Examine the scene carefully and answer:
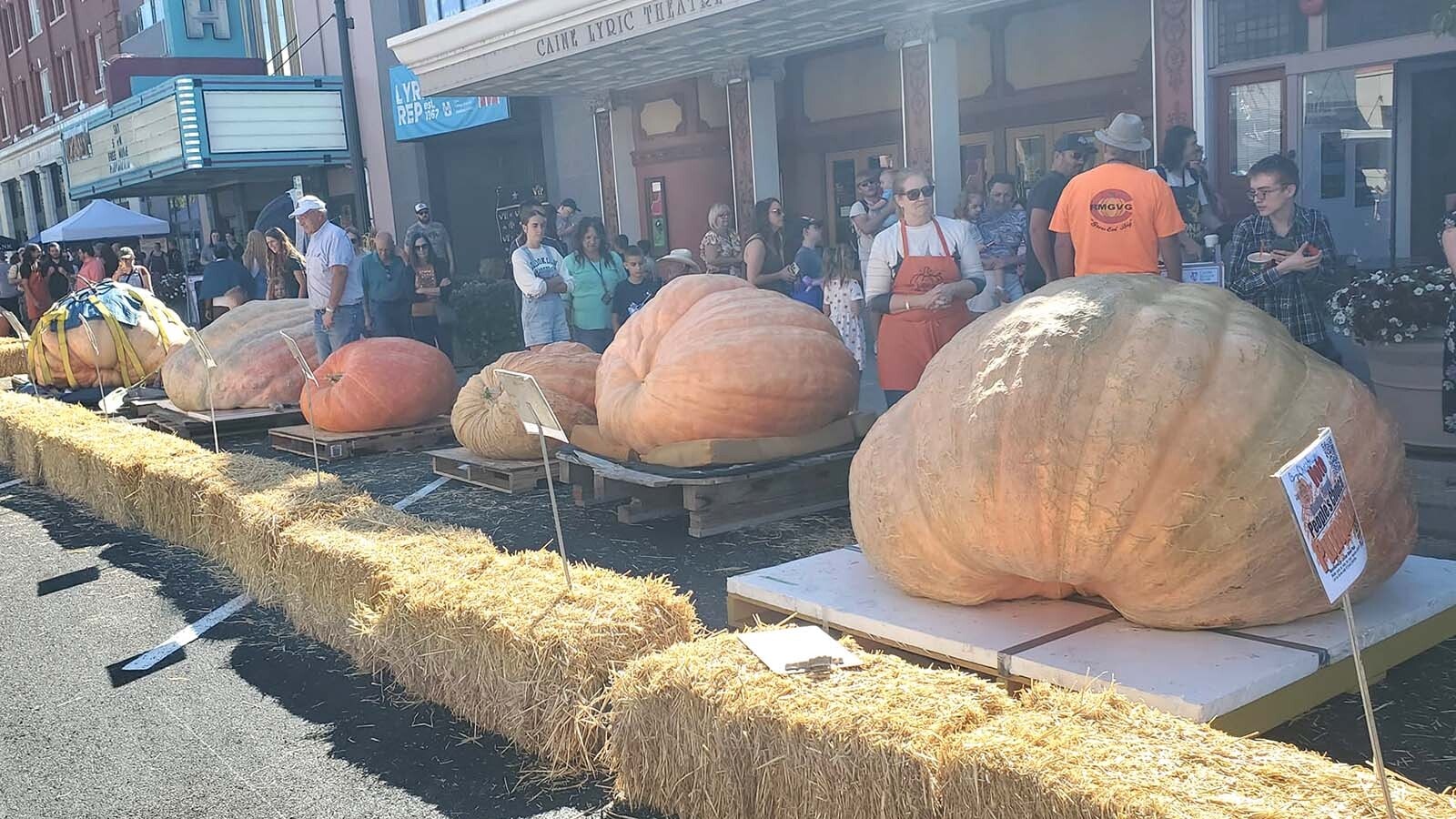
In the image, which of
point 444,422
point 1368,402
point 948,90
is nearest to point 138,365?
point 444,422

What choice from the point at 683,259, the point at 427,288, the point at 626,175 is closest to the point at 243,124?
the point at 626,175

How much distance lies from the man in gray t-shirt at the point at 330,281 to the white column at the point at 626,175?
218 inches

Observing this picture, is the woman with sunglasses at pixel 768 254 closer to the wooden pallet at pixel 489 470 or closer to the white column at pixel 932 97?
the white column at pixel 932 97

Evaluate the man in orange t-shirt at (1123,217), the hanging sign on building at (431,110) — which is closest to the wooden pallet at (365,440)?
the man in orange t-shirt at (1123,217)

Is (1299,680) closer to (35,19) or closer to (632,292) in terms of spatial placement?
(632,292)

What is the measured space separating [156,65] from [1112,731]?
30.7m

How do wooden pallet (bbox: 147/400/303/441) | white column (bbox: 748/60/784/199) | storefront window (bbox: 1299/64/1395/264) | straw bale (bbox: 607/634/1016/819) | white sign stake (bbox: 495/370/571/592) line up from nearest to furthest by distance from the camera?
straw bale (bbox: 607/634/1016/819) < white sign stake (bbox: 495/370/571/592) < storefront window (bbox: 1299/64/1395/264) < wooden pallet (bbox: 147/400/303/441) < white column (bbox: 748/60/784/199)

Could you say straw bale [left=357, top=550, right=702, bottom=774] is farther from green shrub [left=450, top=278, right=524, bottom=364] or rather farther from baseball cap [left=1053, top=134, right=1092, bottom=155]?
green shrub [left=450, top=278, right=524, bottom=364]

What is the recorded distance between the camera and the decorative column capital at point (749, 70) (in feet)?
43.3

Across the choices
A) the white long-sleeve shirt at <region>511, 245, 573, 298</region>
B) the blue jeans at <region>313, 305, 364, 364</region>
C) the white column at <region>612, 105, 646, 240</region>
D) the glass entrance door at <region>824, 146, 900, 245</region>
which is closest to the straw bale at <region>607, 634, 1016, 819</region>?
the white long-sleeve shirt at <region>511, 245, 573, 298</region>

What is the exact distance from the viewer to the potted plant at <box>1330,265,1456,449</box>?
5918 millimetres

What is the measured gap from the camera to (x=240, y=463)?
21.8 feet

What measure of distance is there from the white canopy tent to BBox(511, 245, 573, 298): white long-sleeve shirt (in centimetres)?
1819

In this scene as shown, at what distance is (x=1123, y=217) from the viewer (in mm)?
5602
